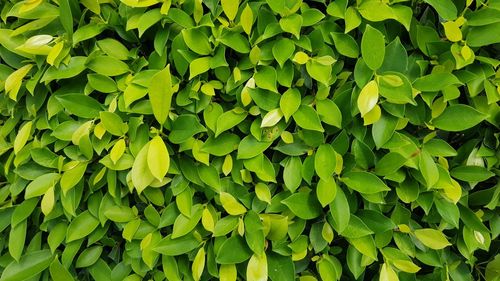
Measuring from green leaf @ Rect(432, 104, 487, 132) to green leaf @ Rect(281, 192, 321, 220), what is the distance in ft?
1.40

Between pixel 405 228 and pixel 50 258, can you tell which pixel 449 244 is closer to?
pixel 405 228

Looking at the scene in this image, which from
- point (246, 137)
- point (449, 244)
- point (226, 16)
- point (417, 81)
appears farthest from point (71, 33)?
point (449, 244)

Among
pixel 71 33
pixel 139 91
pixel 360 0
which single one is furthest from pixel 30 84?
pixel 360 0

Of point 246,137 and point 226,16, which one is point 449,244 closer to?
point 246,137

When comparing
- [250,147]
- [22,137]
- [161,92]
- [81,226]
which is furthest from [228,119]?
[22,137]

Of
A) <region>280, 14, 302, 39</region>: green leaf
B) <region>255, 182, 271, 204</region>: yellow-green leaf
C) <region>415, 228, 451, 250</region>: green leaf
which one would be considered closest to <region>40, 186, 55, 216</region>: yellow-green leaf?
<region>255, 182, 271, 204</region>: yellow-green leaf

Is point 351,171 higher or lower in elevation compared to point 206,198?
higher

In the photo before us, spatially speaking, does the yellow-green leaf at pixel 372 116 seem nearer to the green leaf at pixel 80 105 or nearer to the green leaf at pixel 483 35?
the green leaf at pixel 483 35

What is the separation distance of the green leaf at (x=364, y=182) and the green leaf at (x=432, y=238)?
0.75 ft

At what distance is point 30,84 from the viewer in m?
1.58

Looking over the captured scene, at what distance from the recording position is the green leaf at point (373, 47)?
1.37 m

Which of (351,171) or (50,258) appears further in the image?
(50,258)

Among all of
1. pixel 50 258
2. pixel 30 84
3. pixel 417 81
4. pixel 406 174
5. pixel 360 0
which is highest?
pixel 360 0

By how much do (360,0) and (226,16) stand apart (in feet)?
1.35
